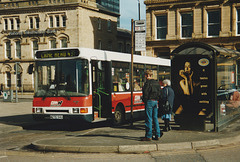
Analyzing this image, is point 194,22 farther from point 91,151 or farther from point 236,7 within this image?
point 91,151

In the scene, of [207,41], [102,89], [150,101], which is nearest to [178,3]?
[207,41]

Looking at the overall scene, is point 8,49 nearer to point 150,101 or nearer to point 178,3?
point 178,3

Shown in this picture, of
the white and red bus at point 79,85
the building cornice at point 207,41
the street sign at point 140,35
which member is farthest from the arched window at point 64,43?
the street sign at point 140,35

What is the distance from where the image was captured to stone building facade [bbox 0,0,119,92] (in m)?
46.5

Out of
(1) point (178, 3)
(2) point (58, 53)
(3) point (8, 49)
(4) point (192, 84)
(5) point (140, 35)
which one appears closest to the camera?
(4) point (192, 84)

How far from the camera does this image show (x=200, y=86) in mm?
10734

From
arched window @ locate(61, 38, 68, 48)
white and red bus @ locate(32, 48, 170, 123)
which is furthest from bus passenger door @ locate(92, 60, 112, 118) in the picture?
arched window @ locate(61, 38, 68, 48)

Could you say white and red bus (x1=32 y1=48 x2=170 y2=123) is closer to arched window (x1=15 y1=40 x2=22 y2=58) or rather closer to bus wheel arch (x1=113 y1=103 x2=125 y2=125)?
bus wheel arch (x1=113 y1=103 x2=125 y2=125)

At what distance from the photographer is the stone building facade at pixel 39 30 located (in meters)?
46.5

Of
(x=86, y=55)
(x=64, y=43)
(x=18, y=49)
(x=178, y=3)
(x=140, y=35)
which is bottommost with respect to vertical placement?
(x=86, y=55)

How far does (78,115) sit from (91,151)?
3910 mm

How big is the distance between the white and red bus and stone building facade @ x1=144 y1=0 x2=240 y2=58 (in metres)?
20.8

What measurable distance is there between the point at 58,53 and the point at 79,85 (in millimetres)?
1540

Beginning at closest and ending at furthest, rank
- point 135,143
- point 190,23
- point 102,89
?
point 135,143, point 102,89, point 190,23
